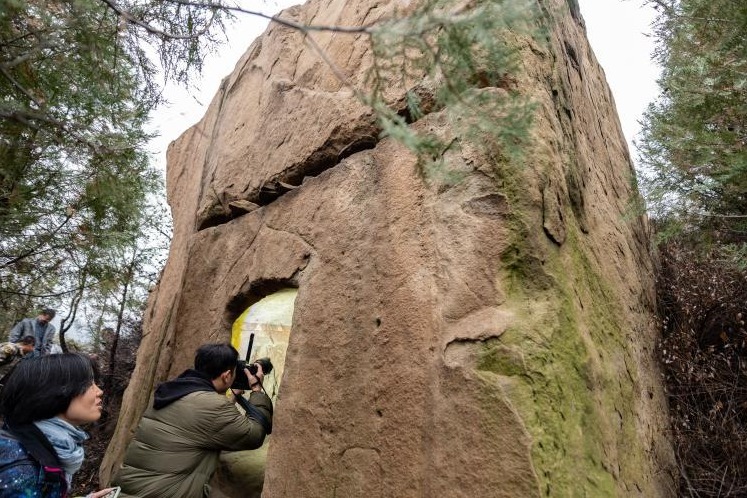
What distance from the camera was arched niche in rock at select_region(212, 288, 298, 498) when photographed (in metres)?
3.45

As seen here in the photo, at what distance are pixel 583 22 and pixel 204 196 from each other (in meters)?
4.52

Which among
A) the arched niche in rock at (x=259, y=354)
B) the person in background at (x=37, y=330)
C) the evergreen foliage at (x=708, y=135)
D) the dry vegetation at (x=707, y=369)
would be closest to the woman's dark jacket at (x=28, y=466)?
the arched niche in rock at (x=259, y=354)

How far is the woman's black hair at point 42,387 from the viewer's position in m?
1.71

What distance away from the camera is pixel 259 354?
3.76 metres

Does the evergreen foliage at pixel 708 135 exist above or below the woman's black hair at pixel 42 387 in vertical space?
above

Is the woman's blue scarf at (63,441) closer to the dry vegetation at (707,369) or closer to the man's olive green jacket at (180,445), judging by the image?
the man's olive green jacket at (180,445)

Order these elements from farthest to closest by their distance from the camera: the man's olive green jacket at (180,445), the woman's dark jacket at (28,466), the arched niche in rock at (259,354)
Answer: the arched niche in rock at (259,354)
the man's olive green jacket at (180,445)
the woman's dark jacket at (28,466)

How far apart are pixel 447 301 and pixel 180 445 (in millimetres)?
1582

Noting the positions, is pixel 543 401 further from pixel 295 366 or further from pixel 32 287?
pixel 32 287

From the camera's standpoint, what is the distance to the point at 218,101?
614 cm

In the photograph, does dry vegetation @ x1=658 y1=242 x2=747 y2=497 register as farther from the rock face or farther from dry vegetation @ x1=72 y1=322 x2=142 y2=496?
dry vegetation @ x1=72 y1=322 x2=142 y2=496

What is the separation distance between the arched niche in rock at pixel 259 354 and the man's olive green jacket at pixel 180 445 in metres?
→ 0.76

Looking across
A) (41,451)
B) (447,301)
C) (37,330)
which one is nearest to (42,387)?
(41,451)

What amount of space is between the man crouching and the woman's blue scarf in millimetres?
796
